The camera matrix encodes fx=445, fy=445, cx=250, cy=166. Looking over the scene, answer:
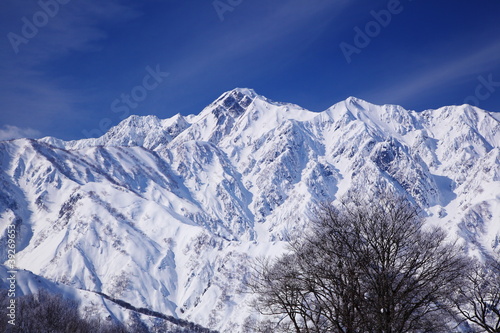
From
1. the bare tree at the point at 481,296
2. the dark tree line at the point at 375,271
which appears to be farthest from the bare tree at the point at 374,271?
the bare tree at the point at 481,296

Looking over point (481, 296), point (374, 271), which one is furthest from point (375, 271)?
point (481, 296)

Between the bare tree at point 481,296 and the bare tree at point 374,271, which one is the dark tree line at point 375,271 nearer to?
the bare tree at point 374,271

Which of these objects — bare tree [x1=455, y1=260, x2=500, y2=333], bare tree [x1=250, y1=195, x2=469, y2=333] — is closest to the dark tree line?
bare tree [x1=250, y1=195, x2=469, y2=333]

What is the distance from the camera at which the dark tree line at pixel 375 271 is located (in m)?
14.9

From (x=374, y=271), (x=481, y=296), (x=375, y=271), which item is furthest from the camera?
(x=481, y=296)

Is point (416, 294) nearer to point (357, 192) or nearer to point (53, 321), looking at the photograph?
point (357, 192)

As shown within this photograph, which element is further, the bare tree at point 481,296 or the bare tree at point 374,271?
the bare tree at point 481,296

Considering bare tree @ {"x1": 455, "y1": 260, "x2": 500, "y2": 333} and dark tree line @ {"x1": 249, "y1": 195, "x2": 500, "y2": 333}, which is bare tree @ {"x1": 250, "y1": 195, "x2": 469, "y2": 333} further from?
bare tree @ {"x1": 455, "y1": 260, "x2": 500, "y2": 333}

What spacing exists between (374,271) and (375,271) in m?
0.28

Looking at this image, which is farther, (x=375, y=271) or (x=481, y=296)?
(x=481, y=296)

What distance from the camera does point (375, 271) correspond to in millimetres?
15508

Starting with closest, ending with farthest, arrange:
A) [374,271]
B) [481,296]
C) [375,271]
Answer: [375,271]
[374,271]
[481,296]

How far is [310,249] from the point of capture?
16.7 m

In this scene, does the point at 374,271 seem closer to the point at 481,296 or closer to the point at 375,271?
the point at 375,271
